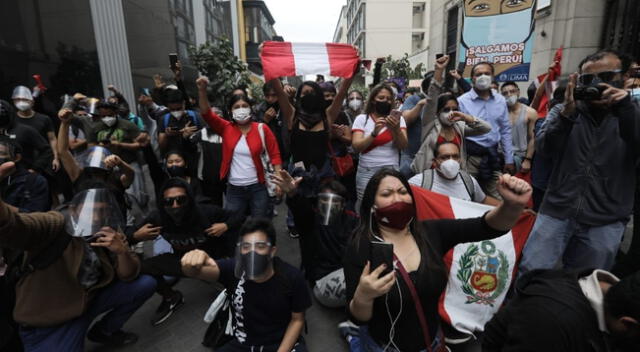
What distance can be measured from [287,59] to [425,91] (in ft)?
5.76

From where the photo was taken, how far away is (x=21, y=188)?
10.4 feet

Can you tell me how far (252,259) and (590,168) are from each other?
244 cm

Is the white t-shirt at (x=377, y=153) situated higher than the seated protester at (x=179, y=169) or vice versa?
the white t-shirt at (x=377, y=153)

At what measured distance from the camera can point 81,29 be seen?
8203 millimetres

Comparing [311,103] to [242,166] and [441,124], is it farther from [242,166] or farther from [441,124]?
Result: [441,124]

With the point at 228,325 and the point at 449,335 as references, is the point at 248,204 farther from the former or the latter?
the point at 449,335

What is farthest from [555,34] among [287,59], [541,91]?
[287,59]

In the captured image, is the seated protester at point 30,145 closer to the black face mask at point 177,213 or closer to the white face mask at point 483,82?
the black face mask at point 177,213

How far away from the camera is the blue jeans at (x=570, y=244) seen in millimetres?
2436

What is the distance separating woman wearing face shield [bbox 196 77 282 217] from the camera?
143 inches

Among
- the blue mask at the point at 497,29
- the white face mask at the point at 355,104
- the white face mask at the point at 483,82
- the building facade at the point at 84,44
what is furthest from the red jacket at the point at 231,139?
the building facade at the point at 84,44

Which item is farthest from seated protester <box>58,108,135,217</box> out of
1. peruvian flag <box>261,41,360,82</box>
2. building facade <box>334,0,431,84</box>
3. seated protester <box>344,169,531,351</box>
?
building facade <box>334,0,431,84</box>

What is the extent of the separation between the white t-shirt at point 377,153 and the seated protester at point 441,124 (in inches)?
9.7

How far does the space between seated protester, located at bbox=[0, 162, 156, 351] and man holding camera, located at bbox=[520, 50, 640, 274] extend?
3.22 m
